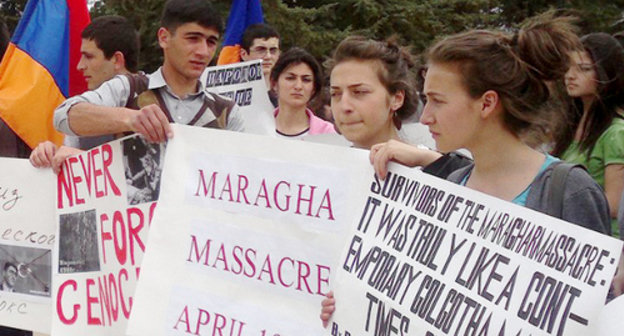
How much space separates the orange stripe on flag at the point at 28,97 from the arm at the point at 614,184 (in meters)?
3.24

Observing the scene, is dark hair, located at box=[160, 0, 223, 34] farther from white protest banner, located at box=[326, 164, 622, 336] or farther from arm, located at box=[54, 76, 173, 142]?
white protest banner, located at box=[326, 164, 622, 336]

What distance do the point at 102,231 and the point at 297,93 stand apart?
2767mm

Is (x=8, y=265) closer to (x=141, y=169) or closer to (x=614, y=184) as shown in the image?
(x=141, y=169)

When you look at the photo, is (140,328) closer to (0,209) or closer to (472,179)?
(0,209)

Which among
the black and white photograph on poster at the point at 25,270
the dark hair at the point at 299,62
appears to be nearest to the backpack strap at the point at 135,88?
the black and white photograph on poster at the point at 25,270

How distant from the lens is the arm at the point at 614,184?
13.9ft

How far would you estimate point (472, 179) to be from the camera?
289 cm

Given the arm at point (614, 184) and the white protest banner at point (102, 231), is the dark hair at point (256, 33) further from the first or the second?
the arm at point (614, 184)

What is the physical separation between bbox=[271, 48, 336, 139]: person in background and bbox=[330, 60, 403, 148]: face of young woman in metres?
2.67

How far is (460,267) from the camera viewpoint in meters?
2.62

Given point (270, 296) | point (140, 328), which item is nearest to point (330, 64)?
point (270, 296)

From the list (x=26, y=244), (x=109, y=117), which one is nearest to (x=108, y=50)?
(x=26, y=244)

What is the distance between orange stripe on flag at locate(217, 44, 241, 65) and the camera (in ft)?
27.5

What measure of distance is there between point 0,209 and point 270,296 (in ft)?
5.72
